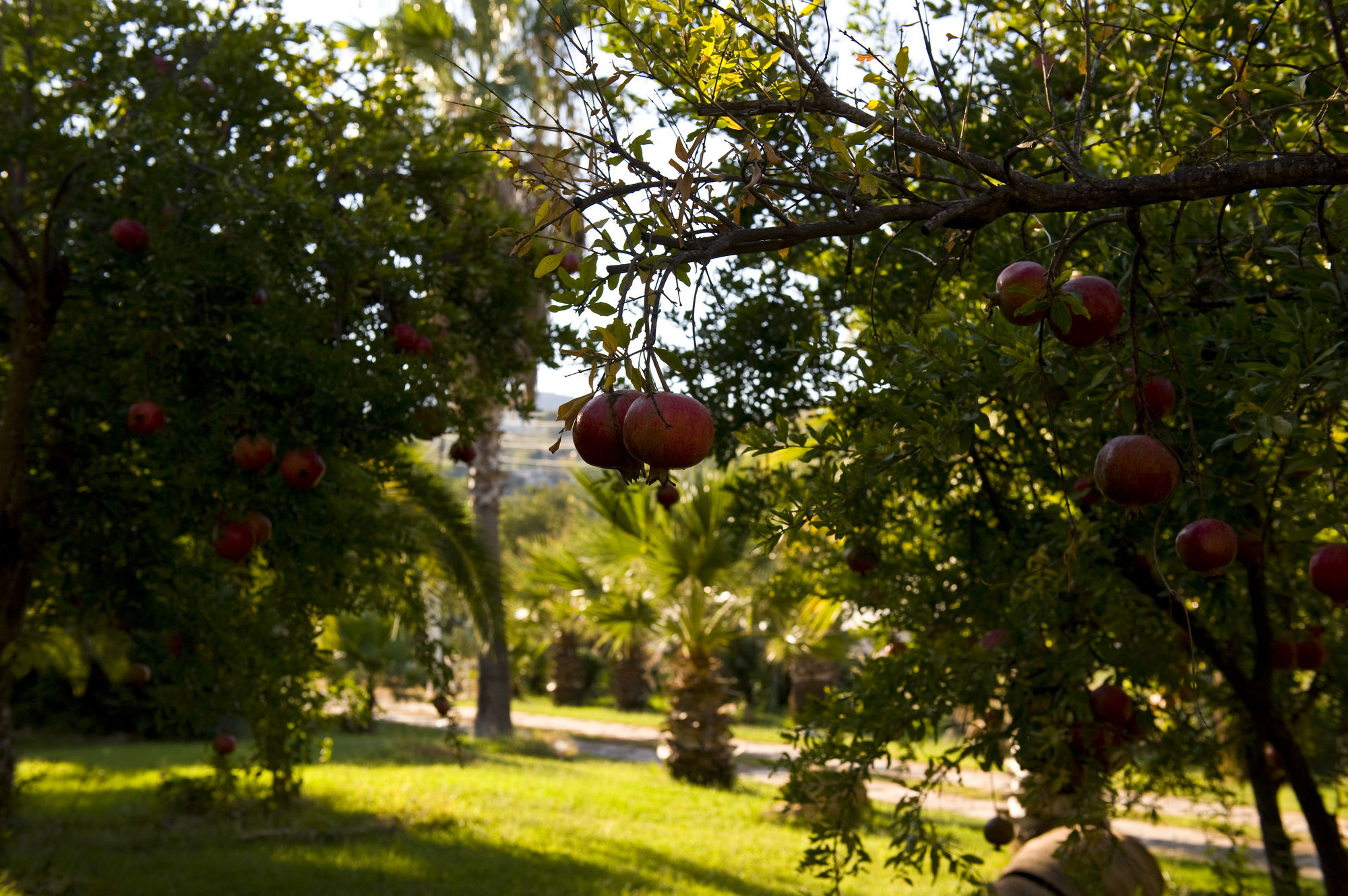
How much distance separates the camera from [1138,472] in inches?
67.2

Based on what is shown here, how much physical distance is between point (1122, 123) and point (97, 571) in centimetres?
447

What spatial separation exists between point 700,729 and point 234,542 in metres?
9.46

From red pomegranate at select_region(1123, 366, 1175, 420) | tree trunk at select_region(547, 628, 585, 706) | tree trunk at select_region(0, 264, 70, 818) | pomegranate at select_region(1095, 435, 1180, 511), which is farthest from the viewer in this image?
tree trunk at select_region(547, 628, 585, 706)

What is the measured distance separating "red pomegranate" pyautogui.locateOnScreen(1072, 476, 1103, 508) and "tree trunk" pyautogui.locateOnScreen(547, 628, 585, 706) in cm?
2014

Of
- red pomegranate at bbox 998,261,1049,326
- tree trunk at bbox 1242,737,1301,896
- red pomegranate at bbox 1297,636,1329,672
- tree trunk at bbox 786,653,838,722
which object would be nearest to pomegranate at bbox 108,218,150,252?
red pomegranate at bbox 998,261,1049,326

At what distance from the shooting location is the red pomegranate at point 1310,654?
3.77 m

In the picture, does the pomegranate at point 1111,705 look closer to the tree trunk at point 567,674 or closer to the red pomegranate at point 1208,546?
the red pomegranate at point 1208,546

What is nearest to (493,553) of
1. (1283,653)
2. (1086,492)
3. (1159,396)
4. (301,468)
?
(301,468)

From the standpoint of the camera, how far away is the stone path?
8.79 m

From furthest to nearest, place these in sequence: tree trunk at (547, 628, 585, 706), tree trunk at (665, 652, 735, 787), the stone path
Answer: tree trunk at (547, 628, 585, 706) < tree trunk at (665, 652, 735, 787) < the stone path

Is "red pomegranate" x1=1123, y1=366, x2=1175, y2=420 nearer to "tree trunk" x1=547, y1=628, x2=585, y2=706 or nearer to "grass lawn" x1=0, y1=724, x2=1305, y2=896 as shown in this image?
"grass lawn" x1=0, y1=724, x2=1305, y2=896

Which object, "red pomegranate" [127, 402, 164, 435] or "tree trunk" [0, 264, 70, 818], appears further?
"tree trunk" [0, 264, 70, 818]

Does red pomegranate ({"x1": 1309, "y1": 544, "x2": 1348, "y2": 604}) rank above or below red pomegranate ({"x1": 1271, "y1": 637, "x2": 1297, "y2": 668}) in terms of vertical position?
above

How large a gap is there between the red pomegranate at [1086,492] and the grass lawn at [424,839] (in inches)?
85.0
